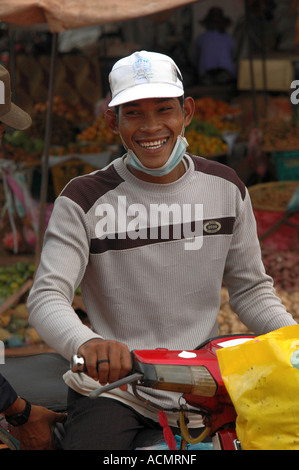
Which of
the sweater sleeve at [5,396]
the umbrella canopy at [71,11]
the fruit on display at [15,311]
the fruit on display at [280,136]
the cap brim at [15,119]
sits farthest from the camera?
the fruit on display at [280,136]

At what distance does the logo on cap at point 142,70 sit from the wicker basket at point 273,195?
4585 mm

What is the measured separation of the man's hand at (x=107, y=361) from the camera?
1579mm

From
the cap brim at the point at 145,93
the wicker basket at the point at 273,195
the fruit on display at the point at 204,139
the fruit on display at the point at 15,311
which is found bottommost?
the fruit on display at the point at 15,311

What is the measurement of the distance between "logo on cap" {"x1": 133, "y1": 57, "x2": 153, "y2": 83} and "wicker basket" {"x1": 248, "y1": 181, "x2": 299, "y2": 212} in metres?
4.59

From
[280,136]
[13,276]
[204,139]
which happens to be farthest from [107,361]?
[204,139]

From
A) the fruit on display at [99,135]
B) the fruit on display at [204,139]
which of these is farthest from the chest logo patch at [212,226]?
the fruit on display at [99,135]

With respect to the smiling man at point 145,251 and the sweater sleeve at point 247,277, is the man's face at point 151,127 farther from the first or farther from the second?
the sweater sleeve at point 247,277

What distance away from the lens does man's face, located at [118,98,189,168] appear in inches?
84.7

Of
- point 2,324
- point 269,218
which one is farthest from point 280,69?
point 2,324

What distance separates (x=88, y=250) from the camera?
7.00 feet

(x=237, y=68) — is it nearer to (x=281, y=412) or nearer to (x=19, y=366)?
(x=19, y=366)

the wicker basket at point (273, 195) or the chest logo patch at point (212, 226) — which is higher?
the chest logo patch at point (212, 226)

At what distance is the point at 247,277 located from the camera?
7.80 ft

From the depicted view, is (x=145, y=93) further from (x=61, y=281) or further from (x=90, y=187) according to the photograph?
(x=61, y=281)
